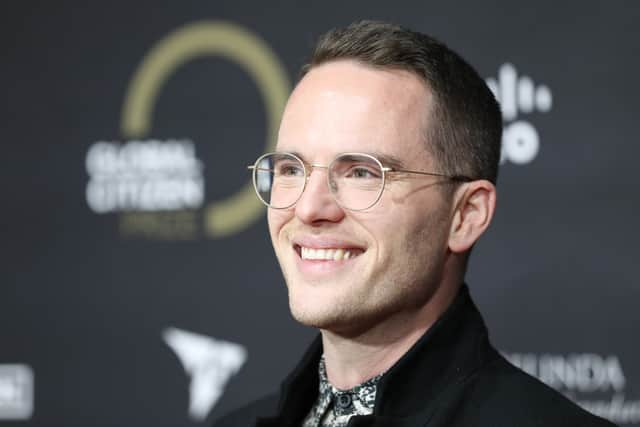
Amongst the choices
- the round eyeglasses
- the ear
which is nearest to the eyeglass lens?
the round eyeglasses

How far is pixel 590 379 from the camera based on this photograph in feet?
7.36

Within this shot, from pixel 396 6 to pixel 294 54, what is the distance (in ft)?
0.96

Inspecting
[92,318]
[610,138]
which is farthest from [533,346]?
[92,318]

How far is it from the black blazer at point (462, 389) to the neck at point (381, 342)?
4 centimetres

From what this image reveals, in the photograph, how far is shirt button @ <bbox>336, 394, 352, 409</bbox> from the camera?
→ 1.46m

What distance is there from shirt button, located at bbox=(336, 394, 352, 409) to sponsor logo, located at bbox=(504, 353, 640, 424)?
3.04 ft

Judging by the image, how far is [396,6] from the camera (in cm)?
247

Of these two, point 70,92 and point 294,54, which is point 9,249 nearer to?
point 70,92

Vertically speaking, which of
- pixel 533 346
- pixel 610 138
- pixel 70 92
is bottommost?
pixel 533 346

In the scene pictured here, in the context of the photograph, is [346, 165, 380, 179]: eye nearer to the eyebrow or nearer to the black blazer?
the eyebrow

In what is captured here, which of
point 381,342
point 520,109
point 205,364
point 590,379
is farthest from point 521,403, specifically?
point 205,364

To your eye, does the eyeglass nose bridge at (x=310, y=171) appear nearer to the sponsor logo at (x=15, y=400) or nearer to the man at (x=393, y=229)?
the man at (x=393, y=229)

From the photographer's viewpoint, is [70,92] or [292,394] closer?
[292,394]

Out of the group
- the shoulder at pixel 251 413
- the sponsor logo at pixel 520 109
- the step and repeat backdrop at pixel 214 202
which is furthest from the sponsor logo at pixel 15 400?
the sponsor logo at pixel 520 109
